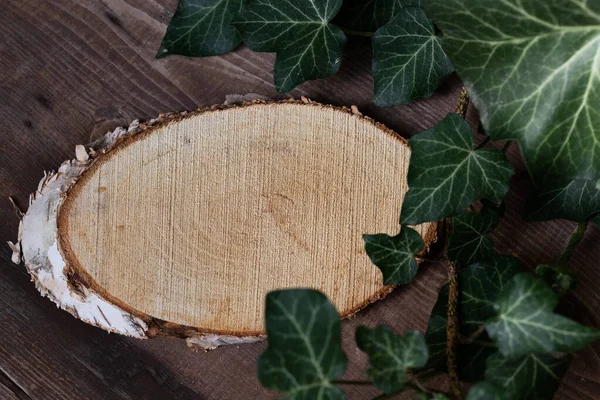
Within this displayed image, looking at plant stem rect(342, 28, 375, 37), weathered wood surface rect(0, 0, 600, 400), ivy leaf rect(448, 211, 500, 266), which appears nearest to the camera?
ivy leaf rect(448, 211, 500, 266)

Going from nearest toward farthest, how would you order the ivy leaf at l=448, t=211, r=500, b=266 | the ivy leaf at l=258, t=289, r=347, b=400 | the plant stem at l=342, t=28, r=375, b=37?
the ivy leaf at l=258, t=289, r=347, b=400, the ivy leaf at l=448, t=211, r=500, b=266, the plant stem at l=342, t=28, r=375, b=37

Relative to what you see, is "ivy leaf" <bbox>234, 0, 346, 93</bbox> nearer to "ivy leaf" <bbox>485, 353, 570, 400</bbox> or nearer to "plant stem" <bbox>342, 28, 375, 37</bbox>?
"plant stem" <bbox>342, 28, 375, 37</bbox>

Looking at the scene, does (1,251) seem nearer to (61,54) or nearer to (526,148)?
(61,54)

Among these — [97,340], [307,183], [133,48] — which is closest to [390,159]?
[307,183]

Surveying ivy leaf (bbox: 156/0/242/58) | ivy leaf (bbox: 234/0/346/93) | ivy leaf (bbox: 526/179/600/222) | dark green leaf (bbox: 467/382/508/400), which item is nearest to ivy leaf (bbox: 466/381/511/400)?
dark green leaf (bbox: 467/382/508/400)

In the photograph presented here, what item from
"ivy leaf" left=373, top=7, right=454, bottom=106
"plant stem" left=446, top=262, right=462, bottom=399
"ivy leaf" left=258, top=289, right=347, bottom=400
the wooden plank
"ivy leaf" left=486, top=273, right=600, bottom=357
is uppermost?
"ivy leaf" left=373, top=7, right=454, bottom=106

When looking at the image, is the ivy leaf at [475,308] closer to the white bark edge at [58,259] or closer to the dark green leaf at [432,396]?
the dark green leaf at [432,396]

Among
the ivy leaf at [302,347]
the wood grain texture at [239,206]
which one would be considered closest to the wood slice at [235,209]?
the wood grain texture at [239,206]

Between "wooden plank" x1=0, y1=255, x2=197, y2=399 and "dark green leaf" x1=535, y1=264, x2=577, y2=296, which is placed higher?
"dark green leaf" x1=535, y1=264, x2=577, y2=296
